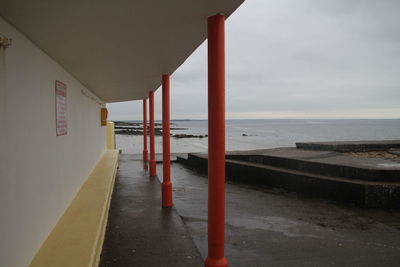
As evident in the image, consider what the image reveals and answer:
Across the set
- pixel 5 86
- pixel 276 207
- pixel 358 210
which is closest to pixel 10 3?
pixel 5 86

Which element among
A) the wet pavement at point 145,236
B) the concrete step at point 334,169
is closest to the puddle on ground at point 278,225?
the wet pavement at point 145,236

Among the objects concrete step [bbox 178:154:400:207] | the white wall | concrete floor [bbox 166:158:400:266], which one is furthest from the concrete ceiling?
concrete step [bbox 178:154:400:207]

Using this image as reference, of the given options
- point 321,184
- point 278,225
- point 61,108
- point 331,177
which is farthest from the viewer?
point 331,177

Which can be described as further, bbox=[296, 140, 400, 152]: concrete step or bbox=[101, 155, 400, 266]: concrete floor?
bbox=[296, 140, 400, 152]: concrete step

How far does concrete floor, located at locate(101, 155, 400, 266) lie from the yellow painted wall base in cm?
44

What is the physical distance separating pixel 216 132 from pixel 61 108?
9.62 feet

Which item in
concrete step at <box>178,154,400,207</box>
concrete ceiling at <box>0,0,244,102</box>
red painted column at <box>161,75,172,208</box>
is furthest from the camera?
concrete step at <box>178,154,400,207</box>

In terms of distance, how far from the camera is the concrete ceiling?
2.64 metres

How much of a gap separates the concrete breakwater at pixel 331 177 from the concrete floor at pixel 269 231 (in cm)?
34

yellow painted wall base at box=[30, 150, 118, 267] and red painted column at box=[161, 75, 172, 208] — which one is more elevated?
red painted column at box=[161, 75, 172, 208]

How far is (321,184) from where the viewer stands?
8.09 metres

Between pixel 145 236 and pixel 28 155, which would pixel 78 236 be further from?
pixel 145 236

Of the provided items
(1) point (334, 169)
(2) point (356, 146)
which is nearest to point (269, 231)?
(1) point (334, 169)

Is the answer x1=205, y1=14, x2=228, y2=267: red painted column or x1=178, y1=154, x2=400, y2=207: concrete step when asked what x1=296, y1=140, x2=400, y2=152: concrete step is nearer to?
x1=178, y1=154, x2=400, y2=207: concrete step
